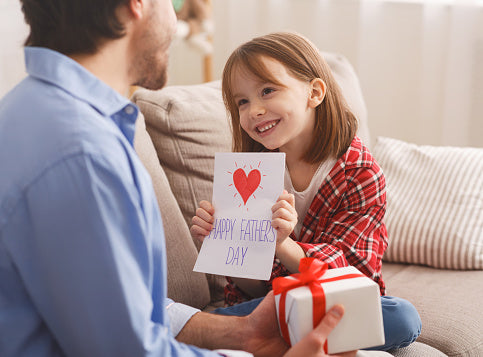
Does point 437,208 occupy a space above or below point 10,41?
below

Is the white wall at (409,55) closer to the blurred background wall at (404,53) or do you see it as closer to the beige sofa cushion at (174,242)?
the blurred background wall at (404,53)

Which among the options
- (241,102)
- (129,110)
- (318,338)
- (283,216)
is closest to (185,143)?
(241,102)

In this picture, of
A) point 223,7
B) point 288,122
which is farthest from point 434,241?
point 223,7

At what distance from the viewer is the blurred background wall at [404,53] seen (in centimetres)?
242

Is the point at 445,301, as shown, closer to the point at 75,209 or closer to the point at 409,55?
the point at 75,209

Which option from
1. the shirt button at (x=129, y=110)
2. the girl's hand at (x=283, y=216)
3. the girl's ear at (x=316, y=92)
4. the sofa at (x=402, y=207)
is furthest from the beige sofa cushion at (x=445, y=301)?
the shirt button at (x=129, y=110)

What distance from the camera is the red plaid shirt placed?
1.24 metres

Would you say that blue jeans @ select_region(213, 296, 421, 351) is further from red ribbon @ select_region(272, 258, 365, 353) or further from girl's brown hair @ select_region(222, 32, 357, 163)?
girl's brown hair @ select_region(222, 32, 357, 163)

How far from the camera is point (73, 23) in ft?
2.61

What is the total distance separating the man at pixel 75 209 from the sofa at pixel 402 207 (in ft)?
1.76

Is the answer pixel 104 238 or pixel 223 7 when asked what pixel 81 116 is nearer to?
pixel 104 238

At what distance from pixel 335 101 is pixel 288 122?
0.59ft

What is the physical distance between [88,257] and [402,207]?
128 centimetres

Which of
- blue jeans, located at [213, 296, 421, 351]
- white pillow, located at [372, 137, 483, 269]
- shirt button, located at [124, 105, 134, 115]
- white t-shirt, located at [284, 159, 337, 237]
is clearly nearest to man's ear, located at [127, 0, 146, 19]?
shirt button, located at [124, 105, 134, 115]
